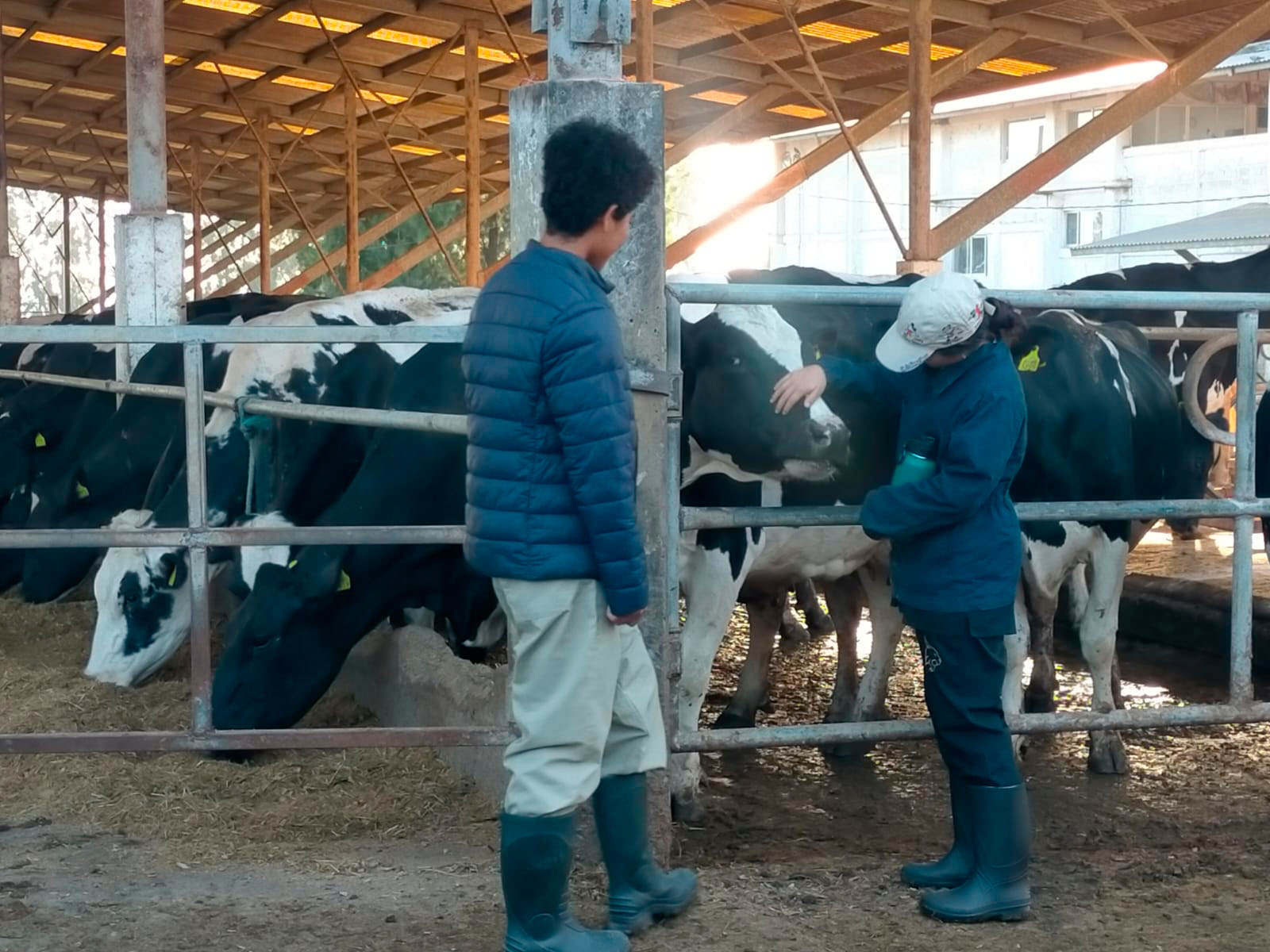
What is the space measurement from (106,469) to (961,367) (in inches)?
209

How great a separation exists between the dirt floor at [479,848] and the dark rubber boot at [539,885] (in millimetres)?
271

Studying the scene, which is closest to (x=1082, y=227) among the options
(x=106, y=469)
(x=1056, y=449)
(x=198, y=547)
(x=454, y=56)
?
(x=454, y=56)

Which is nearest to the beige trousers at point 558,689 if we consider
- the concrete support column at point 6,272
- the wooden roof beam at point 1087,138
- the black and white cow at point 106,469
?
the black and white cow at point 106,469

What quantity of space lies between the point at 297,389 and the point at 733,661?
102 inches

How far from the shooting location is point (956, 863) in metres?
3.87

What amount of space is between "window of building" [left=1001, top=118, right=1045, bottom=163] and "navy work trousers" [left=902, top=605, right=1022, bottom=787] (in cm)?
3593

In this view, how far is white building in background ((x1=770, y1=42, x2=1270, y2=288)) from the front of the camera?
3269 centimetres

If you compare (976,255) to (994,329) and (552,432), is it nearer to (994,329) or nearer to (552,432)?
(994,329)

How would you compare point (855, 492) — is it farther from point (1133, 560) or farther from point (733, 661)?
point (1133, 560)

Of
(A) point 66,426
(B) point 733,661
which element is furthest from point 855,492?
(A) point 66,426

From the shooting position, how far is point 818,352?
17.5 ft

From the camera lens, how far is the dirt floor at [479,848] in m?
3.62

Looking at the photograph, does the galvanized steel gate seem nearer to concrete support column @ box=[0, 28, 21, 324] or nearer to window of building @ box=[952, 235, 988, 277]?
concrete support column @ box=[0, 28, 21, 324]

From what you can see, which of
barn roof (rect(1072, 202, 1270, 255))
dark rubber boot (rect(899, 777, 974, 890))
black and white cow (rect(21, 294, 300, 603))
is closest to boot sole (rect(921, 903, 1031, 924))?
dark rubber boot (rect(899, 777, 974, 890))
